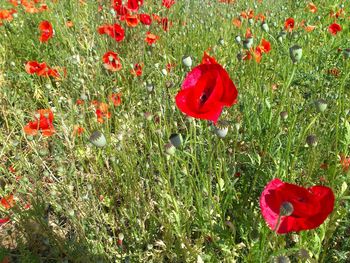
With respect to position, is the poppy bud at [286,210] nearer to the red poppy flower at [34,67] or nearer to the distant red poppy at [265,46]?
the distant red poppy at [265,46]

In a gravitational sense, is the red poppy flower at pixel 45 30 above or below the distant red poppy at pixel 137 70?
above

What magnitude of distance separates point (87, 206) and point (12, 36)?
232 centimetres

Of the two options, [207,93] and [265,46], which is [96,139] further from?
[265,46]

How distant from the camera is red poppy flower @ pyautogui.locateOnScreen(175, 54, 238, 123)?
974 millimetres

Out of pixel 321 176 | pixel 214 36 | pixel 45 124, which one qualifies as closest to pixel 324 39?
pixel 214 36

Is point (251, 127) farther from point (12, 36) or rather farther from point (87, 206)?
point (12, 36)

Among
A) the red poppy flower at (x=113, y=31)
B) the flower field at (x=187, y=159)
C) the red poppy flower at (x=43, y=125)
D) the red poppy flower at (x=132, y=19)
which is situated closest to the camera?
the flower field at (x=187, y=159)

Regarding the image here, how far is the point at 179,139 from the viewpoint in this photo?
46.9 inches

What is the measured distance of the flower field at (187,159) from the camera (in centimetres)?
121

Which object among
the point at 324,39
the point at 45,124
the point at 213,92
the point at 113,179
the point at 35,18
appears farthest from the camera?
the point at 35,18

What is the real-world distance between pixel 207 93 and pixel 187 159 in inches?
32.2

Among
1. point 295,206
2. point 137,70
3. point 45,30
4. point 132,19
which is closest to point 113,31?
point 132,19

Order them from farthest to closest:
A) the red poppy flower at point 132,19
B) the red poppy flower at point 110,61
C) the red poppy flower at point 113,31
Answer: the red poppy flower at point 132,19
the red poppy flower at point 113,31
the red poppy flower at point 110,61

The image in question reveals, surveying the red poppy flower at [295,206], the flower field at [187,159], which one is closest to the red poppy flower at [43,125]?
the flower field at [187,159]
